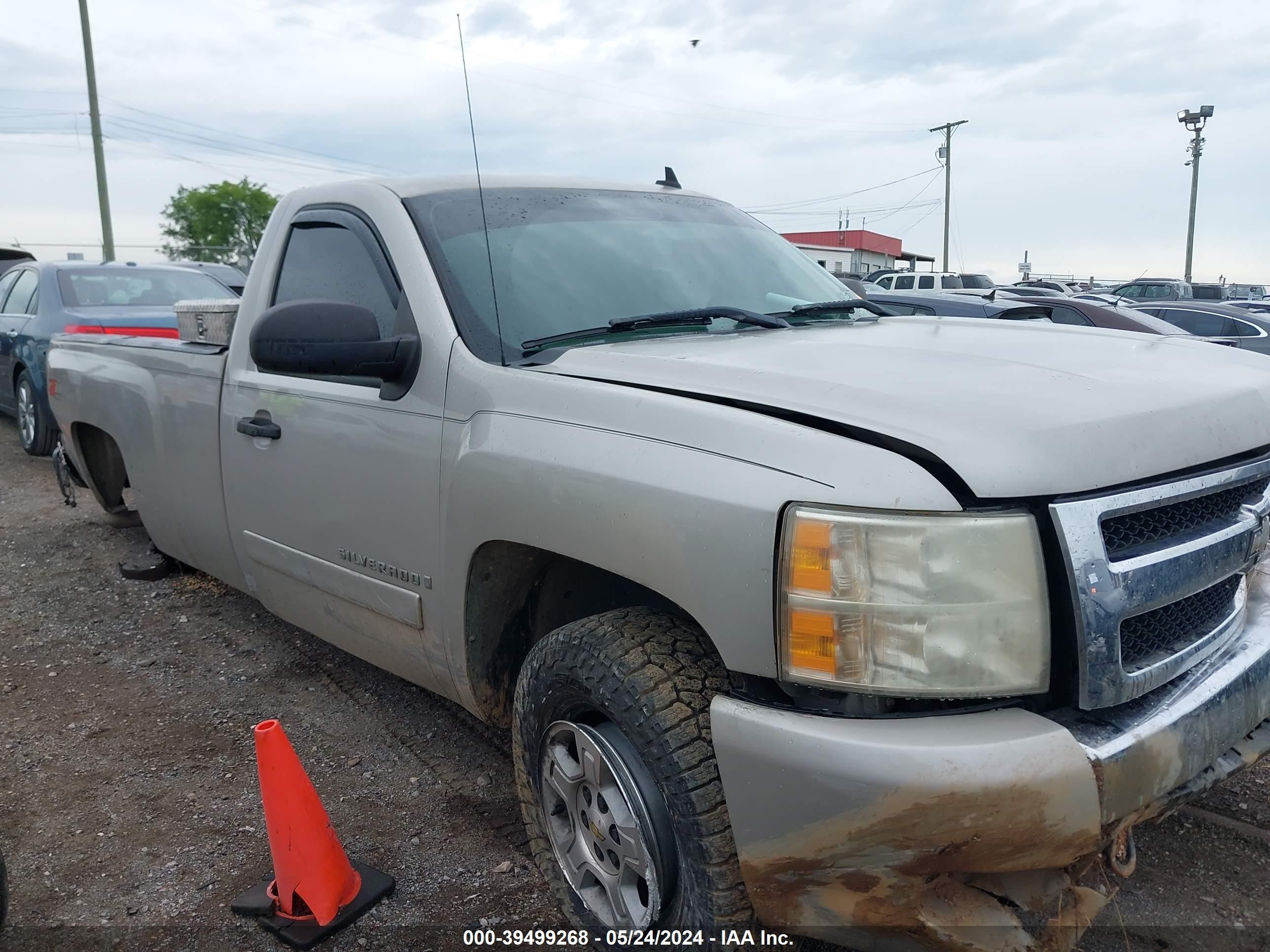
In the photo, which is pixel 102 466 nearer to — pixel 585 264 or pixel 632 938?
pixel 585 264

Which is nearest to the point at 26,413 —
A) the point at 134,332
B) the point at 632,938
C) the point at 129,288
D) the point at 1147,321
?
the point at 129,288

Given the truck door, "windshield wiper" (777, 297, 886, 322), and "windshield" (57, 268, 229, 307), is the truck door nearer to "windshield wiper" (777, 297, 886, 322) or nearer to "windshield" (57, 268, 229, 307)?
"windshield wiper" (777, 297, 886, 322)

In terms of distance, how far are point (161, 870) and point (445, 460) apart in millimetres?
1384

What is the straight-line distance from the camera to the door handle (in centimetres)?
315

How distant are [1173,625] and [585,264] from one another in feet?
5.74

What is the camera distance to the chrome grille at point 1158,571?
169cm

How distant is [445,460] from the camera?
2480mm

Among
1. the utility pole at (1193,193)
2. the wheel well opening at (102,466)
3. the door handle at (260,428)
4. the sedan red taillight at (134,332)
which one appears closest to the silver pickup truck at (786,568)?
the door handle at (260,428)

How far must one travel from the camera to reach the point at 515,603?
8.46 ft

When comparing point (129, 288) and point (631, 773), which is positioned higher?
point (129, 288)

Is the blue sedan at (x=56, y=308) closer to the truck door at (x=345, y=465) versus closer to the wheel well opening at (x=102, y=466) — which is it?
the wheel well opening at (x=102, y=466)

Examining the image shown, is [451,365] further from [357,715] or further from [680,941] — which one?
[357,715]

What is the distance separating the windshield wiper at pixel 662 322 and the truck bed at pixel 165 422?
1533mm

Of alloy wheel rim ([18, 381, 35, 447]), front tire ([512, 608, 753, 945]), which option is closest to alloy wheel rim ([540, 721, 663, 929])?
front tire ([512, 608, 753, 945])
